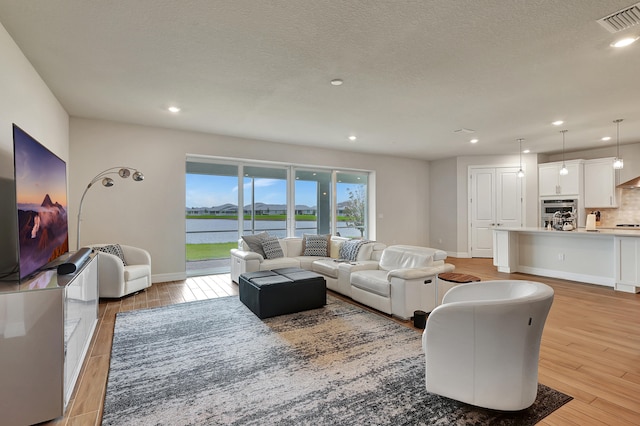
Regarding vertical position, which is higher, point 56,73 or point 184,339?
point 56,73

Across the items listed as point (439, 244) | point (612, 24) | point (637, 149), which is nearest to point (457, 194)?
point (439, 244)

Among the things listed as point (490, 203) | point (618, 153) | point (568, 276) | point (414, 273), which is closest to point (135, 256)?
point (414, 273)

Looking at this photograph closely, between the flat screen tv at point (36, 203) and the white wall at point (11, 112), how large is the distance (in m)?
0.19

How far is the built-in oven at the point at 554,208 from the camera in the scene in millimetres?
7321

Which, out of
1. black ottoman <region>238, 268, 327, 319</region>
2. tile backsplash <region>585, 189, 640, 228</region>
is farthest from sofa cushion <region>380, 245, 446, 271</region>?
tile backsplash <region>585, 189, 640, 228</region>

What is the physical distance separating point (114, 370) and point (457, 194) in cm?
820

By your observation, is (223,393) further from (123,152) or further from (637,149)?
(637,149)

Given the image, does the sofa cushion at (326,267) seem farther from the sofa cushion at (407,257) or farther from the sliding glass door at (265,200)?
the sliding glass door at (265,200)

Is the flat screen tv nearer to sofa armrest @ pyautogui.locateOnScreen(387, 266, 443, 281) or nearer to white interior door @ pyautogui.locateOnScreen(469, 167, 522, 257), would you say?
sofa armrest @ pyautogui.locateOnScreen(387, 266, 443, 281)

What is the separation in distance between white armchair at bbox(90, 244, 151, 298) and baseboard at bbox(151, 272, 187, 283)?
574 mm

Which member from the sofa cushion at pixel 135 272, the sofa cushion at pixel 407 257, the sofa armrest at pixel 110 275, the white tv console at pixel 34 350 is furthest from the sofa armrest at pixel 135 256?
the sofa cushion at pixel 407 257

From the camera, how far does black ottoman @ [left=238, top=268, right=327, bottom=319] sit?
3586mm

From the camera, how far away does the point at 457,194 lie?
8359mm

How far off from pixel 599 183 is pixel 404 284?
264 inches
